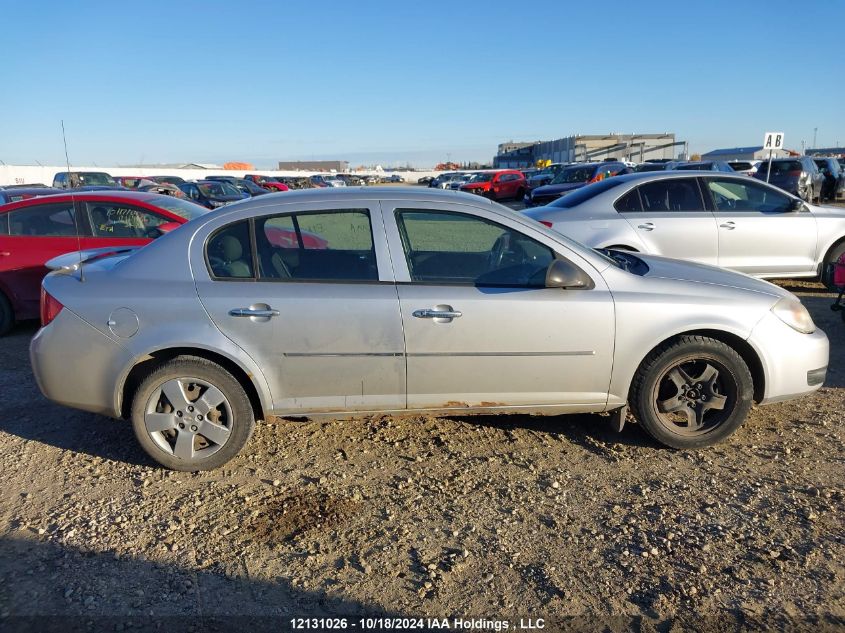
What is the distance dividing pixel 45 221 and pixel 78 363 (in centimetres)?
429

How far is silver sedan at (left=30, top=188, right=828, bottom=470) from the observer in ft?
12.3

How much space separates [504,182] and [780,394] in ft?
93.3

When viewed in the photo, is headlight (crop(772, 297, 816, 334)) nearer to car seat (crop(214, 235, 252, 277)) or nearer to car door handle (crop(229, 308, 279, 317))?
car door handle (crop(229, 308, 279, 317))

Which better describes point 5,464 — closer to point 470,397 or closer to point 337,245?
point 337,245

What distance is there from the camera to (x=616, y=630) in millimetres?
2600

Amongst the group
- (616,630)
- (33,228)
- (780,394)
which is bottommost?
(616,630)

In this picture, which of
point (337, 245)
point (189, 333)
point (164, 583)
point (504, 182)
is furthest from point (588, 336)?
point (504, 182)

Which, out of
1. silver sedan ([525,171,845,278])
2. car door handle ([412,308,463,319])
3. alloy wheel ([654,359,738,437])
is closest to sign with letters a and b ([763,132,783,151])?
silver sedan ([525,171,845,278])

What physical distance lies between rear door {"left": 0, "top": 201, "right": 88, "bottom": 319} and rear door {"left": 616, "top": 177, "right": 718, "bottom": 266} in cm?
628

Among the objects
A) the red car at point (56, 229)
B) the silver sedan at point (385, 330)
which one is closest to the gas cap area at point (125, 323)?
the silver sedan at point (385, 330)

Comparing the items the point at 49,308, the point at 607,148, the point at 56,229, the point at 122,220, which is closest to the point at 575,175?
the point at 122,220

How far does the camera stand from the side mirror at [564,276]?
374 centimetres

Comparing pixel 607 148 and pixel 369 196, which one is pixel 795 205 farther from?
pixel 607 148

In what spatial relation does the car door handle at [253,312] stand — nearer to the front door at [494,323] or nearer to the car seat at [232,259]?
the car seat at [232,259]
